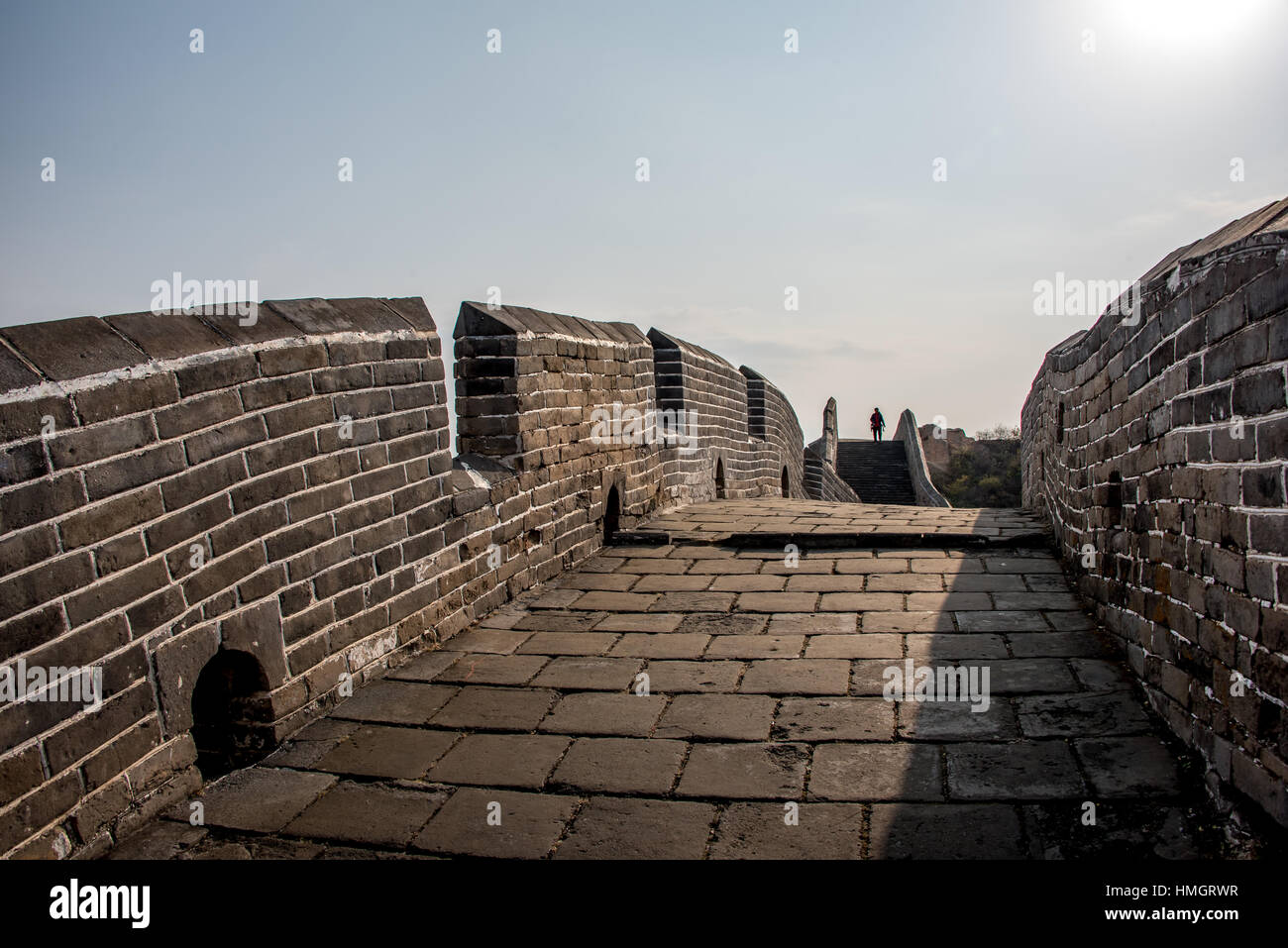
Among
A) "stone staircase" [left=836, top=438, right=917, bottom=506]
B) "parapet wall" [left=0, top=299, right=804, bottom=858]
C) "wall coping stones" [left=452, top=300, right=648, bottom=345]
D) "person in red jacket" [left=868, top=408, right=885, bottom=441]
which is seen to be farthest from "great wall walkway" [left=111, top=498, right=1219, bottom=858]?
"person in red jacket" [left=868, top=408, right=885, bottom=441]

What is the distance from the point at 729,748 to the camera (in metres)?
2.92

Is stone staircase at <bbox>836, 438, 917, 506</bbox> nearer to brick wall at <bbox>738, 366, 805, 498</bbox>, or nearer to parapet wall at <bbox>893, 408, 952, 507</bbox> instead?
parapet wall at <bbox>893, 408, 952, 507</bbox>

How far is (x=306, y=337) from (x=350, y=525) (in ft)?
2.49

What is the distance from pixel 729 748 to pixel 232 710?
1.70m

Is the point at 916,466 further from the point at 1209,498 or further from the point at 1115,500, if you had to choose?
the point at 1209,498

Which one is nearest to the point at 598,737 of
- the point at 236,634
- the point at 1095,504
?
the point at 236,634

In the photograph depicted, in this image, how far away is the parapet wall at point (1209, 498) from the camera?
2227 millimetres

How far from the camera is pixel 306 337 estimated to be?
3387 millimetres

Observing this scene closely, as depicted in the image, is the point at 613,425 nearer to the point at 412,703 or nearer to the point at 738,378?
the point at 412,703

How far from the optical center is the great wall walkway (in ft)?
7.82

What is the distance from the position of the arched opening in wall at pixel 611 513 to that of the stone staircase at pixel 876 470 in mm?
16617

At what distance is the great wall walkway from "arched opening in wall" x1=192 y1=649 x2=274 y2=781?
0.41ft

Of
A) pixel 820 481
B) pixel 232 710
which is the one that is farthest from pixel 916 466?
pixel 232 710
